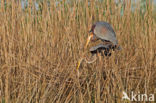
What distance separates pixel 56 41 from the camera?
8.50ft

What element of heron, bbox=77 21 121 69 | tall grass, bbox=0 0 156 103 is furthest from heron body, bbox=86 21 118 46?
tall grass, bbox=0 0 156 103

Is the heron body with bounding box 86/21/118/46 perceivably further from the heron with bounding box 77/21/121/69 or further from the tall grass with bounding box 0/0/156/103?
the tall grass with bounding box 0/0/156/103

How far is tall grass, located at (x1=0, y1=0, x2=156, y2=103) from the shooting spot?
207 centimetres

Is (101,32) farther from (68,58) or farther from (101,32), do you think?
(68,58)

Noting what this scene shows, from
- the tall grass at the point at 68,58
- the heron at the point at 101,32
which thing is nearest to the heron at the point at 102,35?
the heron at the point at 101,32

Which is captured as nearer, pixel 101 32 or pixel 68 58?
pixel 101 32

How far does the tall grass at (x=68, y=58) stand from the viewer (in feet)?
6.79

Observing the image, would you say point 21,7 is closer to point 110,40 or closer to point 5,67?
point 5,67

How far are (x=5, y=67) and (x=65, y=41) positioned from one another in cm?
55

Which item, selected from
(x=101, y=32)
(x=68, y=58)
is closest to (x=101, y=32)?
(x=101, y=32)

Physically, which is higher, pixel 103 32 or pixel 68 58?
pixel 103 32

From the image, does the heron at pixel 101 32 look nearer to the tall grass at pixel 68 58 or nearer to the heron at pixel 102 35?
the heron at pixel 102 35

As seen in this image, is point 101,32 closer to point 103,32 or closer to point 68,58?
point 103,32

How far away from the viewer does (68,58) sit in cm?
226
